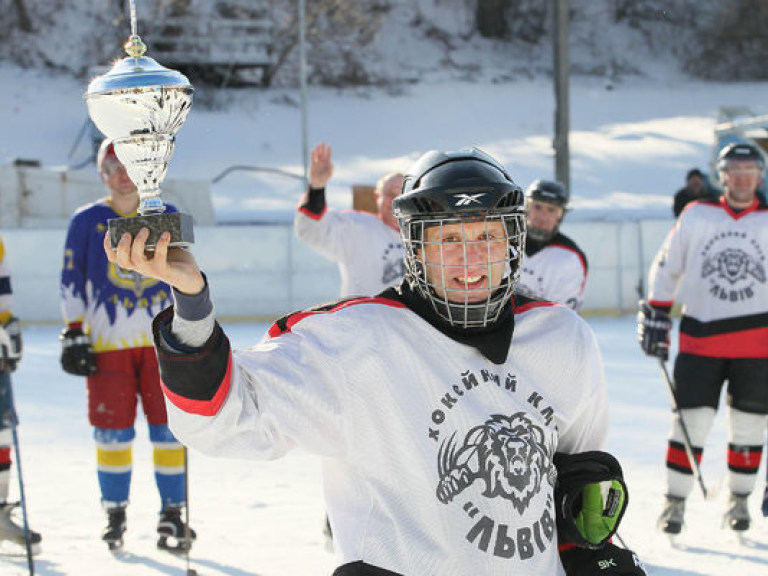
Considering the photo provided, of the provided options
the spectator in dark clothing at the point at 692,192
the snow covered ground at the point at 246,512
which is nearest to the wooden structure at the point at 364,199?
the spectator in dark clothing at the point at 692,192

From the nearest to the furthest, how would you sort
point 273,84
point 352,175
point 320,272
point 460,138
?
point 320,272 → point 352,175 → point 460,138 → point 273,84

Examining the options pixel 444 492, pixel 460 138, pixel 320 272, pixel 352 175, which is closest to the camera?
pixel 444 492

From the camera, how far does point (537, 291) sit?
484 centimetres

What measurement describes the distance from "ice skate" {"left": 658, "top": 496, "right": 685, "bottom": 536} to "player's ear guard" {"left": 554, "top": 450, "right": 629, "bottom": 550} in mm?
2658

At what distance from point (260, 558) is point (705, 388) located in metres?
1.94

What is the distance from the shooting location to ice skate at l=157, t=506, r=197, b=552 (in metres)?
4.43

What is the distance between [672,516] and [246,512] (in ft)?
5.81

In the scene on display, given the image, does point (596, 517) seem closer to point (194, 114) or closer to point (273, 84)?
point (194, 114)

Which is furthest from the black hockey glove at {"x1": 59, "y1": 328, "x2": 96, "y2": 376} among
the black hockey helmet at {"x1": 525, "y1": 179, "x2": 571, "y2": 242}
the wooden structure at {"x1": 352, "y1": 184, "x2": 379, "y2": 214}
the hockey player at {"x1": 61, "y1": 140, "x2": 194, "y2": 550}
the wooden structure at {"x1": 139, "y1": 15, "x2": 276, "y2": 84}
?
the wooden structure at {"x1": 139, "y1": 15, "x2": 276, "y2": 84}

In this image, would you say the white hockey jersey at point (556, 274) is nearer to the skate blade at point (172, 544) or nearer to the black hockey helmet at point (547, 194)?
the black hockey helmet at point (547, 194)

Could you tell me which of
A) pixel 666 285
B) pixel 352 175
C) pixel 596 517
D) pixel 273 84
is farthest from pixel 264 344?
pixel 273 84

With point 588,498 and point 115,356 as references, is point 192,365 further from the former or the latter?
point 115,356

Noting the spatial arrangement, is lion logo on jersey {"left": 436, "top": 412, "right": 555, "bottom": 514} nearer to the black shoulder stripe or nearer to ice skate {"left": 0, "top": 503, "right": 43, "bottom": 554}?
the black shoulder stripe

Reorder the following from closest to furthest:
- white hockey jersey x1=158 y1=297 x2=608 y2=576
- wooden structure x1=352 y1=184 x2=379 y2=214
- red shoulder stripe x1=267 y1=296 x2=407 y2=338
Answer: white hockey jersey x1=158 y1=297 x2=608 y2=576 < red shoulder stripe x1=267 y1=296 x2=407 y2=338 < wooden structure x1=352 y1=184 x2=379 y2=214
